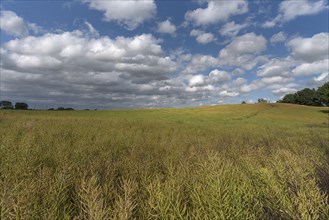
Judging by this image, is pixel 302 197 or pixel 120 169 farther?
pixel 120 169

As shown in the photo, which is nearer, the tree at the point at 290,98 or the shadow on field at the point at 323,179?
the shadow on field at the point at 323,179

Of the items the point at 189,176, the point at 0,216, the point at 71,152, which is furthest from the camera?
the point at 71,152

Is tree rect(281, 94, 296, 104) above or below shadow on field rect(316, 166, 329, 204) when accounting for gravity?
above

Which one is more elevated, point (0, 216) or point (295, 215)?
point (0, 216)

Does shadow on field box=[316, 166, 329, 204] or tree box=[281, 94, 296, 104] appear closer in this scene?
shadow on field box=[316, 166, 329, 204]

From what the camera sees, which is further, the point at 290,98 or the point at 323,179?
the point at 290,98

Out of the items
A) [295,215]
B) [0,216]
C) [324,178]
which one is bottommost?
[324,178]

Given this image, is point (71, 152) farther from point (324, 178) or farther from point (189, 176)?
point (324, 178)

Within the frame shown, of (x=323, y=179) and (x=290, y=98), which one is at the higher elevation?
(x=290, y=98)

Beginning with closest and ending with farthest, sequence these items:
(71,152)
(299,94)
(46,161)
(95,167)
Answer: (95,167) < (46,161) < (71,152) < (299,94)

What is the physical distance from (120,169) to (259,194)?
3.10 meters

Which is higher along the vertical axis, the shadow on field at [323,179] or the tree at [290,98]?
the tree at [290,98]

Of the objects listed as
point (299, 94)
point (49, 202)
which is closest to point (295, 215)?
point (49, 202)

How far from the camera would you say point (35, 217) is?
8.89 feet
